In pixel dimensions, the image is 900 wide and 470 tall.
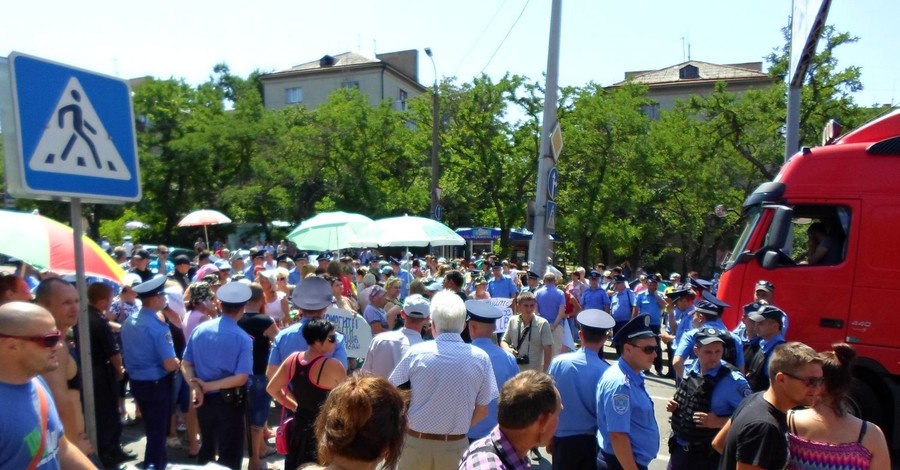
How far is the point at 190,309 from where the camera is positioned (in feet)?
25.3

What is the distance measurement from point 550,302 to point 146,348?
6.42 metres

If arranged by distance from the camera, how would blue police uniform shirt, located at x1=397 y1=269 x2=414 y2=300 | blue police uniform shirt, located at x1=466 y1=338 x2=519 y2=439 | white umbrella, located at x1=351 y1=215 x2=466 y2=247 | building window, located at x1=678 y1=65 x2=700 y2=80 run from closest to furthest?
blue police uniform shirt, located at x1=466 y1=338 x2=519 y2=439, white umbrella, located at x1=351 y1=215 x2=466 y2=247, blue police uniform shirt, located at x1=397 y1=269 x2=414 y2=300, building window, located at x1=678 y1=65 x2=700 y2=80

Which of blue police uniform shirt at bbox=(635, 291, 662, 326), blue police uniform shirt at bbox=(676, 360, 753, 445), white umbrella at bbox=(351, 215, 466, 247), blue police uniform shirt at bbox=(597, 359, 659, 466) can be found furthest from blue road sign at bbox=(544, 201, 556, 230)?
blue police uniform shirt at bbox=(597, 359, 659, 466)

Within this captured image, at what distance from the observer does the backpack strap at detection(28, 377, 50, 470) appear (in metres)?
2.76

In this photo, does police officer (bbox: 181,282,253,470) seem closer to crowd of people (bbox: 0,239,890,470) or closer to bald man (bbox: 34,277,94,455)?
crowd of people (bbox: 0,239,890,470)

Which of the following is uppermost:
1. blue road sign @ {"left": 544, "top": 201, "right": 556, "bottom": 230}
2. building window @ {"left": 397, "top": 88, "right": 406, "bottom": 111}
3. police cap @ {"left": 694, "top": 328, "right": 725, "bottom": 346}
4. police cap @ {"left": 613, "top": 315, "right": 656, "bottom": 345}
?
building window @ {"left": 397, "top": 88, "right": 406, "bottom": 111}

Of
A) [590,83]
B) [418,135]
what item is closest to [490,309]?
[590,83]

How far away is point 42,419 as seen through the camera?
2.84 metres

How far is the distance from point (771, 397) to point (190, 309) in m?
6.21

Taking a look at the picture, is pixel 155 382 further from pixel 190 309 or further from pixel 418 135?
pixel 418 135

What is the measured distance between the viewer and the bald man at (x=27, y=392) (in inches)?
107

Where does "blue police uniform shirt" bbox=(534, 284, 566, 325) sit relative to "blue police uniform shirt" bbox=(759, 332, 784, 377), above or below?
below

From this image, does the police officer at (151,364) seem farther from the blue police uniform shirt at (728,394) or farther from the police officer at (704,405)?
the blue police uniform shirt at (728,394)

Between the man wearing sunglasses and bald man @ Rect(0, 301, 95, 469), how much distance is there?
10.4 feet
